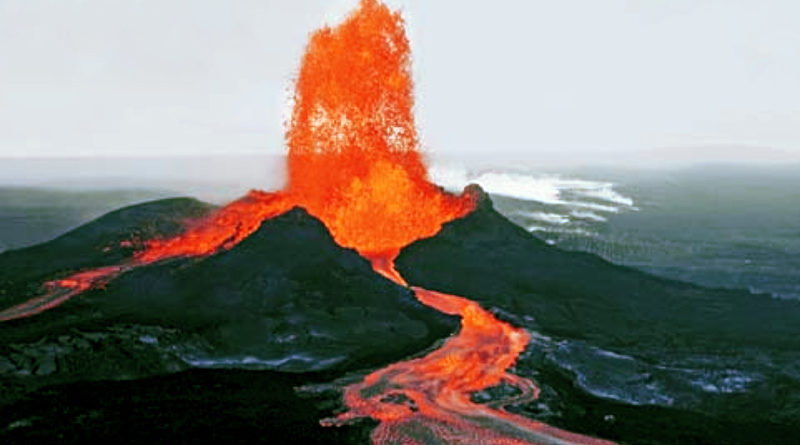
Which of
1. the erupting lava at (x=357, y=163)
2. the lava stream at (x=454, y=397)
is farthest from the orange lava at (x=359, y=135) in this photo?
the lava stream at (x=454, y=397)

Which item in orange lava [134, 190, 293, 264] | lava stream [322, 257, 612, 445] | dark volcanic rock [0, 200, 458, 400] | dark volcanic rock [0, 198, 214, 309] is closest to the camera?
lava stream [322, 257, 612, 445]

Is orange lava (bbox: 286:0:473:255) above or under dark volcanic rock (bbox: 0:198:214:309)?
above

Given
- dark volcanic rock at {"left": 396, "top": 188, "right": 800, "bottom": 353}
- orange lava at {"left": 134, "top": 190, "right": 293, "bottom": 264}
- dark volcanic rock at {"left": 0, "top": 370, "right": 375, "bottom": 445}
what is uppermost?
orange lava at {"left": 134, "top": 190, "right": 293, "bottom": 264}

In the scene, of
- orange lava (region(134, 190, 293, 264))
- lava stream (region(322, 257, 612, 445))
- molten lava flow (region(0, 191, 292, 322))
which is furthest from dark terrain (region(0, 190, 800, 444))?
orange lava (region(134, 190, 293, 264))

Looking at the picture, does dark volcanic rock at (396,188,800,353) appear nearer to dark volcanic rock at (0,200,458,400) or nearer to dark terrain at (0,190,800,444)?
dark terrain at (0,190,800,444)

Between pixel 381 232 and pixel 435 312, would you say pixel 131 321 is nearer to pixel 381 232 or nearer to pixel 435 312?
pixel 435 312

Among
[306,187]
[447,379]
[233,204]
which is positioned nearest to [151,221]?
[233,204]

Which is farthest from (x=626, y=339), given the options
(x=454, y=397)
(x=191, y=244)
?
(x=191, y=244)
